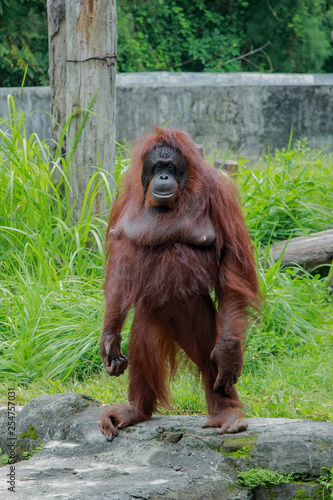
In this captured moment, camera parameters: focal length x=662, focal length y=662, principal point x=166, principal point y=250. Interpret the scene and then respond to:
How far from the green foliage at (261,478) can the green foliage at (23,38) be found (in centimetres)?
905

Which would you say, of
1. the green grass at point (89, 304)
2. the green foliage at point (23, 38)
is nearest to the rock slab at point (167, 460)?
the green grass at point (89, 304)

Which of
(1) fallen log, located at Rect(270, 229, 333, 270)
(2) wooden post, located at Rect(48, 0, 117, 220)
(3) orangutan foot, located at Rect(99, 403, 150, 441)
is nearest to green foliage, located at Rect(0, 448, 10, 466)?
(3) orangutan foot, located at Rect(99, 403, 150, 441)

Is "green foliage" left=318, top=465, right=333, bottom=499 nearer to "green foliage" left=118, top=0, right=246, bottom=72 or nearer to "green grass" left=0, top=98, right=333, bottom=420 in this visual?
"green grass" left=0, top=98, right=333, bottom=420

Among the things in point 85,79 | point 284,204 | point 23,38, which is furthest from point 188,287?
point 23,38

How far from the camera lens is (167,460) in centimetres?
253

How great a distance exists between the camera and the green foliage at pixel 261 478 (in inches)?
91.8

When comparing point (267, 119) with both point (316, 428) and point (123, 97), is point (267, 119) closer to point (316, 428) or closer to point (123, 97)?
point (123, 97)

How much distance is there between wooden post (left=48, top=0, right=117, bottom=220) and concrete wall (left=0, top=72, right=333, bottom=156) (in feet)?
8.72

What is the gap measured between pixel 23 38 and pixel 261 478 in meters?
9.76

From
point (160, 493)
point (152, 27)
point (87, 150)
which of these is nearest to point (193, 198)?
point (160, 493)

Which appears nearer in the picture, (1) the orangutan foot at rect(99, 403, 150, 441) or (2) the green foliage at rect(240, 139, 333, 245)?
(1) the orangutan foot at rect(99, 403, 150, 441)

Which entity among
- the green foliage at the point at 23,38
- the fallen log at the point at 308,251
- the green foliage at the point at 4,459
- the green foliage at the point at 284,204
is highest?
the green foliage at the point at 23,38

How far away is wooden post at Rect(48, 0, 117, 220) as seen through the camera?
4.44 metres

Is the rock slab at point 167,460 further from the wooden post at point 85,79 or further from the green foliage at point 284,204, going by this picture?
the green foliage at point 284,204
